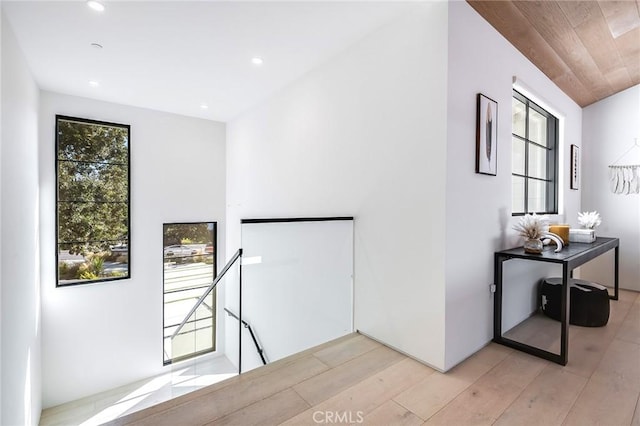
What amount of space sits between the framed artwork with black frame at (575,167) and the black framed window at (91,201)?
21.8ft

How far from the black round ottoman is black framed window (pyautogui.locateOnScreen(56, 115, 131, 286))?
5.79m

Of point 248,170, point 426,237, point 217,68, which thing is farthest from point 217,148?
point 426,237

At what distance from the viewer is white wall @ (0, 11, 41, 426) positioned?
7.91 ft

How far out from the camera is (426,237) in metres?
2.14

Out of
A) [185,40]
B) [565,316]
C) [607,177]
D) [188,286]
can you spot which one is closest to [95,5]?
[185,40]

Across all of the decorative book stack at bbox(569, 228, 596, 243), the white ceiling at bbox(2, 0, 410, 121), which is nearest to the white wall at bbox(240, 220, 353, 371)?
the white ceiling at bbox(2, 0, 410, 121)

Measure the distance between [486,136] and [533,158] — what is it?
1.57 metres

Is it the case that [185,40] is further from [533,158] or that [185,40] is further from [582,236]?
[582,236]

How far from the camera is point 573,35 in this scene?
2662 mm

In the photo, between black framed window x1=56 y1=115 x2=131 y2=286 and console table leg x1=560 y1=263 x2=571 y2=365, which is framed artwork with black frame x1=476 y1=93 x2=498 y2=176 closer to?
console table leg x1=560 y1=263 x2=571 y2=365

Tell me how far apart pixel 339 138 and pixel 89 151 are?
4.16m

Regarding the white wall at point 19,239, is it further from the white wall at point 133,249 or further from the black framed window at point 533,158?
the black framed window at point 533,158

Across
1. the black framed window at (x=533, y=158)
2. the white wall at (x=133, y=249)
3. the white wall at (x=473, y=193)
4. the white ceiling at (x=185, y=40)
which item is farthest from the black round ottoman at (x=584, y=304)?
the white wall at (x=133, y=249)

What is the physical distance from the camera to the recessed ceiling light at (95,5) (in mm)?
2305
